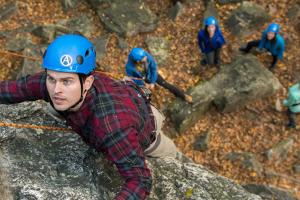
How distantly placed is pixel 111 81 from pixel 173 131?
19.6ft

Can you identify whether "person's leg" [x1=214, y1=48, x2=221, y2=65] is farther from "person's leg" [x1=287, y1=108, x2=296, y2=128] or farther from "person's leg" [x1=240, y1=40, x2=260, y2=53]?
"person's leg" [x1=287, y1=108, x2=296, y2=128]

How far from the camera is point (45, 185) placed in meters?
4.12

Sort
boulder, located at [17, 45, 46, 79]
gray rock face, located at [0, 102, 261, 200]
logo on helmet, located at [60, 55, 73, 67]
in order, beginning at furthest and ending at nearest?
boulder, located at [17, 45, 46, 79]
gray rock face, located at [0, 102, 261, 200]
logo on helmet, located at [60, 55, 73, 67]

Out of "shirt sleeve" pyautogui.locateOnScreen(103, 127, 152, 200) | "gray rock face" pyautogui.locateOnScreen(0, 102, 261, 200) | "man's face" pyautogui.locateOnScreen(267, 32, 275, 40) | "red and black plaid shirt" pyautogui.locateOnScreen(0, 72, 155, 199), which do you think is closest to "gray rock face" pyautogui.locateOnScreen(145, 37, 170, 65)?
"man's face" pyautogui.locateOnScreen(267, 32, 275, 40)

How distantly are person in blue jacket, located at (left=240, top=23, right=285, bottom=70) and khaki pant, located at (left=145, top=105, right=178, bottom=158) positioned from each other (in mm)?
5434

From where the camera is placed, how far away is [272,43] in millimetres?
10086

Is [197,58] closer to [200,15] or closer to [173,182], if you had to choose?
[200,15]

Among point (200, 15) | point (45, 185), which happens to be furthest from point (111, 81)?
point (200, 15)

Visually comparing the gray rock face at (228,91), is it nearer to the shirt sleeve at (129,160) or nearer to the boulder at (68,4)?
the boulder at (68,4)

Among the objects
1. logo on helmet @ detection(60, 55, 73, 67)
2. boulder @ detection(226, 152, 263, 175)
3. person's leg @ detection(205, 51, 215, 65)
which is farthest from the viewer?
person's leg @ detection(205, 51, 215, 65)

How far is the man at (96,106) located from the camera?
344cm

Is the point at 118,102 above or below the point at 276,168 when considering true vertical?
above

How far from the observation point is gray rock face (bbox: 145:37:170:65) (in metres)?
10.9

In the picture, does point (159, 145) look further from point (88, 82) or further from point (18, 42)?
point (18, 42)
